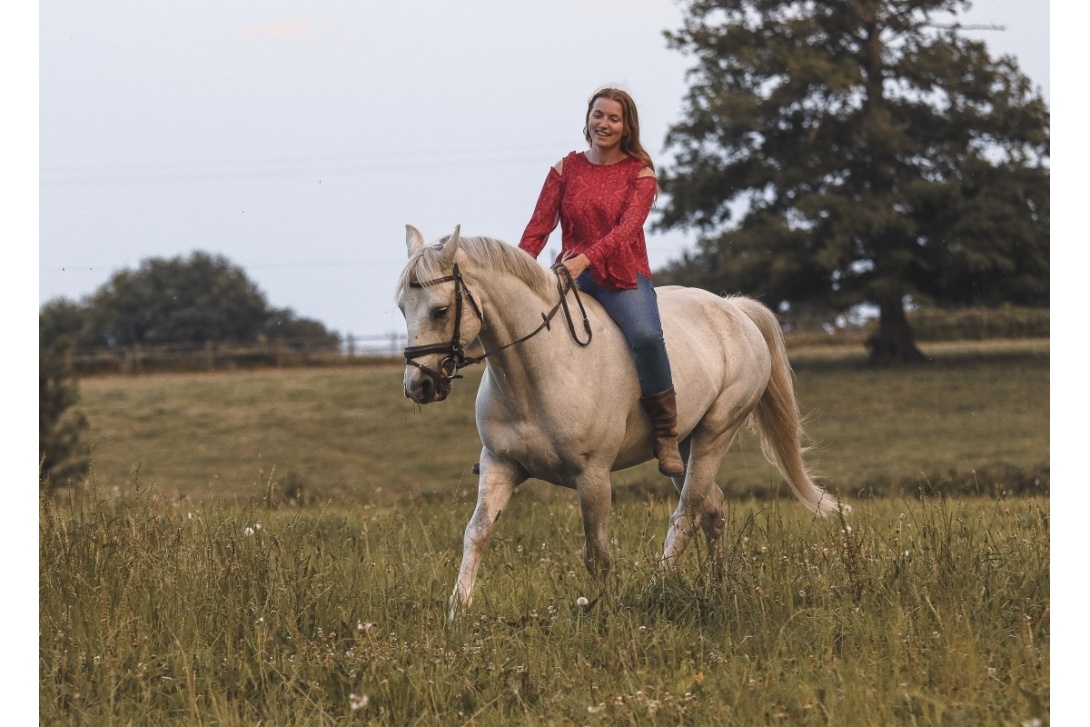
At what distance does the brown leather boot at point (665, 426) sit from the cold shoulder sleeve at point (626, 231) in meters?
0.63

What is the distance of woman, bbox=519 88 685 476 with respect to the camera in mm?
6223

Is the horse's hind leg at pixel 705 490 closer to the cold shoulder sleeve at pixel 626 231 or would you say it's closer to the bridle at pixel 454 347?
the cold shoulder sleeve at pixel 626 231

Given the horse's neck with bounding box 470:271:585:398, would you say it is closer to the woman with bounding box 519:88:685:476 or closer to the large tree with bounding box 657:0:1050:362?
the woman with bounding box 519:88:685:476

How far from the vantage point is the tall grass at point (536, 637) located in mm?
4535

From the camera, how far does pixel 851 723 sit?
14.2 feet

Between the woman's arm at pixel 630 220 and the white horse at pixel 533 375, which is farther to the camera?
the woman's arm at pixel 630 220

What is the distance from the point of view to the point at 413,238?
5.70 meters

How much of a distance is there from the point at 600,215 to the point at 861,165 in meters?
31.1

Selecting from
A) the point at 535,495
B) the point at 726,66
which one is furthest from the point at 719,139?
the point at 535,495

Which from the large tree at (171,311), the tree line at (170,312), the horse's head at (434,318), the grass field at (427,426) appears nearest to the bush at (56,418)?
the grass field at (427,426)

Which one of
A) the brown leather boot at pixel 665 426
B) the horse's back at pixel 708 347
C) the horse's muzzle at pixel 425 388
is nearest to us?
the horse's muzzle at pixel 425 388

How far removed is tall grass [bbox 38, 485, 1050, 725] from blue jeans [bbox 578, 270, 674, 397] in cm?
97

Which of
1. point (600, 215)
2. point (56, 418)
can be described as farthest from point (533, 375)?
point (56, 418)

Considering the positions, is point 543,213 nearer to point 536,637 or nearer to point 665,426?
point 665,426
